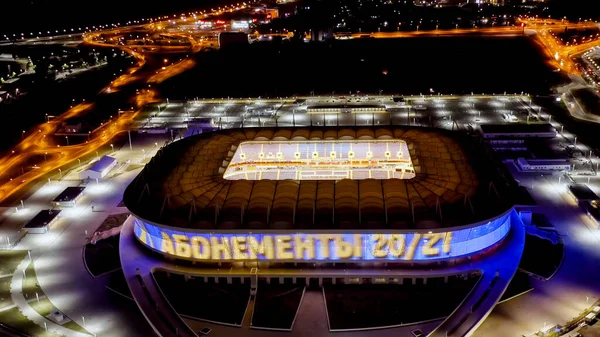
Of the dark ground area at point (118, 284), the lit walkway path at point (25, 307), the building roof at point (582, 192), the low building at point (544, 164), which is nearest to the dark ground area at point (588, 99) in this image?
the low building at point (544, 164)

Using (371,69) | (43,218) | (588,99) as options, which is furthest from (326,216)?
(371,69)

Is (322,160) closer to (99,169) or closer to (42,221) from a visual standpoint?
(99,169)

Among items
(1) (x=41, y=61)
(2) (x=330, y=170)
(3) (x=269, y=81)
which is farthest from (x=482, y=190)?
(1) (x=41, y=61)

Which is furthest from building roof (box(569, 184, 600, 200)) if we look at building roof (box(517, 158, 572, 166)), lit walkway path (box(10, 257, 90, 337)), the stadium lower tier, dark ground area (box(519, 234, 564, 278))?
lit walkway path (box(10, 257, 90, 337))

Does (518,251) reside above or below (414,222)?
below

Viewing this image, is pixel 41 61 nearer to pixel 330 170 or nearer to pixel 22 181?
pixel 22 181

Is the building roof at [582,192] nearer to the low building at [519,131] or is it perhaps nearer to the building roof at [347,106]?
the low building at [519,131]
